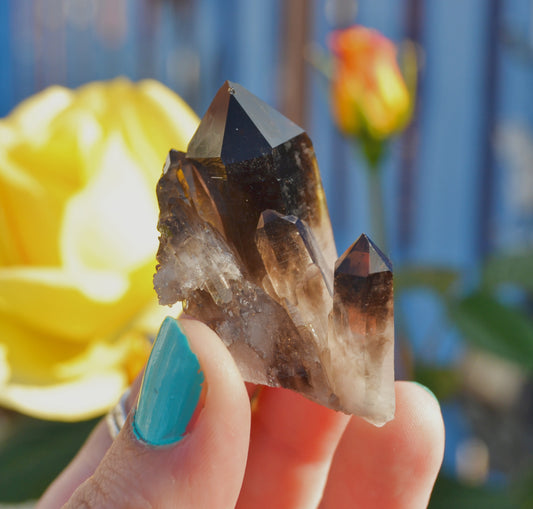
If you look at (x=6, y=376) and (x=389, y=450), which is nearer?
(x=389, y=450)

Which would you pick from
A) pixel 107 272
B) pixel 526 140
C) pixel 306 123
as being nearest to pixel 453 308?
pixel 107 272

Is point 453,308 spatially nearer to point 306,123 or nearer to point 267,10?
point 306,123

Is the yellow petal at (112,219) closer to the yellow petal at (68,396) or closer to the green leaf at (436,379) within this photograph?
the yellow petal at (68,396)

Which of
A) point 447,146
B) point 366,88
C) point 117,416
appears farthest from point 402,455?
point 447,146

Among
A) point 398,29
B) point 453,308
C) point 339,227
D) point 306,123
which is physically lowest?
point 339,227

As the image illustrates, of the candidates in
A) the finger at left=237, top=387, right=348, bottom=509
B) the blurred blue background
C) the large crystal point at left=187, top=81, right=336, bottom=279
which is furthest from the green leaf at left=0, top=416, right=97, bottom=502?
the blurred blue background

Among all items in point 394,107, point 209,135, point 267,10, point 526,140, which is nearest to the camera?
point 209,135

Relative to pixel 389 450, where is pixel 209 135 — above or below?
above
